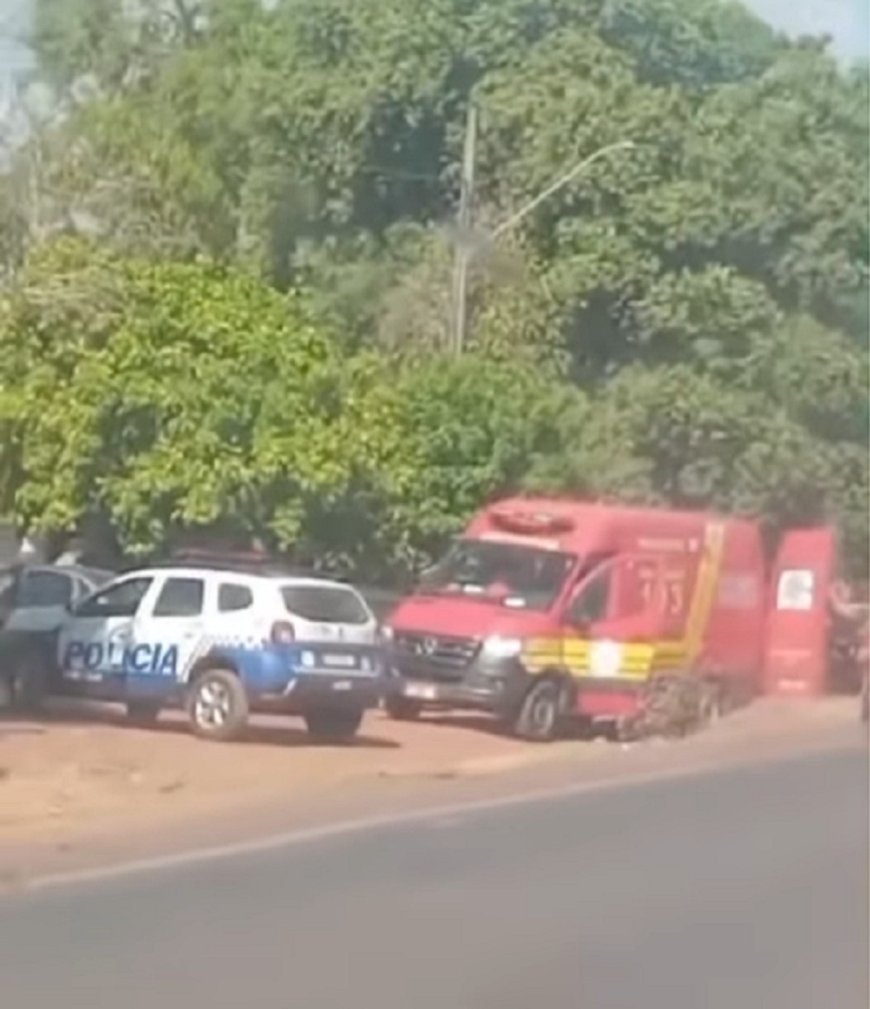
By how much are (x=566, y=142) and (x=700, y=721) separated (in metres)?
2.89

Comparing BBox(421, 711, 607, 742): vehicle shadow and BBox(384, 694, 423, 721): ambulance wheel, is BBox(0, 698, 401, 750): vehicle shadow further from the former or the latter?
BBox(421, 711, 607, 742): vehicle shadow

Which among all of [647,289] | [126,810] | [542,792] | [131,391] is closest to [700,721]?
[542,792]

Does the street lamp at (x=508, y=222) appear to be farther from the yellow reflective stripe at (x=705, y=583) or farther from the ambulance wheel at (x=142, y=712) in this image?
the yellow reflective stripe at (x=705, y=583)

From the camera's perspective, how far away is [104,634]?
39.7 feet

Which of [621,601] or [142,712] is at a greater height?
[621,601]

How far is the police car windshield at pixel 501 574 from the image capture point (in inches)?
527

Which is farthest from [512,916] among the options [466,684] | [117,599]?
[466,684]

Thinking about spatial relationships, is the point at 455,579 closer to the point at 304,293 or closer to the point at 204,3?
the point at 304,293

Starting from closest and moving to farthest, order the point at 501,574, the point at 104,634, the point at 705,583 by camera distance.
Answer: the point at 104,634, the point at 705,583, the point at 501,574

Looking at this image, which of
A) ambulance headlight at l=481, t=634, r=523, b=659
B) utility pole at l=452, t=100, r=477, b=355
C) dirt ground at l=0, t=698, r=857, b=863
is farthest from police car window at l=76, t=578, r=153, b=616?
ambulance headlight at l=481, t=634, r=523, b=659

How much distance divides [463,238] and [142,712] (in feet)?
6.96

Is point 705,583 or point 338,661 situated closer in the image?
point 338,661

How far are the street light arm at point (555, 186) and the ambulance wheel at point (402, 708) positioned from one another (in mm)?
2121

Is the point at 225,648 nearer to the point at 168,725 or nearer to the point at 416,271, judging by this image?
the point at 168,725
